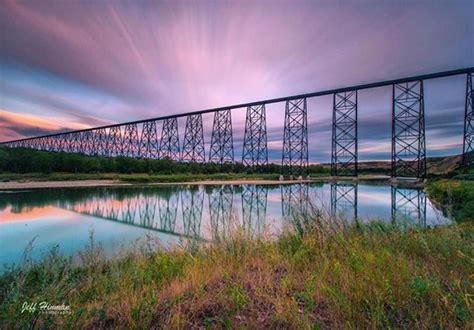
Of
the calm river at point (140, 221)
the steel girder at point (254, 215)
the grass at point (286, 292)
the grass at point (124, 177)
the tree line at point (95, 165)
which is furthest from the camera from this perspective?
the tree line at point (95, 165)

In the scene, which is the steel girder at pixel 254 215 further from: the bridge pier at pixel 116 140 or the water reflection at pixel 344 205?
the bridge pier at pixel 116 140

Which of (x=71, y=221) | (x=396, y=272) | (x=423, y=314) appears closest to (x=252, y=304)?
(x=423, y=314)

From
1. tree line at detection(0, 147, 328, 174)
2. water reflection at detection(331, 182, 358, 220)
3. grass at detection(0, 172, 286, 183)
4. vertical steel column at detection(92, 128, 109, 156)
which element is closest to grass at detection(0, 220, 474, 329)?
water reflection at detection(331, 182, 358, 220)

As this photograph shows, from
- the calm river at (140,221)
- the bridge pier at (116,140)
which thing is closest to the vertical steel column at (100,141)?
the bridge pier at (116,140)

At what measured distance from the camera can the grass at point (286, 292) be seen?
1.57 m

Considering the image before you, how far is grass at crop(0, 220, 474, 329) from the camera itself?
1568 mm

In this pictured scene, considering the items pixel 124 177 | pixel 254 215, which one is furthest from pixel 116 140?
pixel 254 215

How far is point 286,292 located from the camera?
1.99 m

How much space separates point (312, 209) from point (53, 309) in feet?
10.6

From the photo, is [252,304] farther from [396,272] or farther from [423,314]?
[396,272]

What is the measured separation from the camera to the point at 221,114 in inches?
1246

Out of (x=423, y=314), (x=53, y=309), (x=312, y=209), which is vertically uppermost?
(x=312, y=209)

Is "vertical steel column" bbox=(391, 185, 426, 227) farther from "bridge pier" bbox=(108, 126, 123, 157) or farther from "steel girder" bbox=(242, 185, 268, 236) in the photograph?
"bridge pier" bbox=(108, 126, 123, 157)

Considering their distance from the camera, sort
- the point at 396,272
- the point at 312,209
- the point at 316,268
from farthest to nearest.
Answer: the point at 312,209 < the point at 316,268 < the point at 396,272
